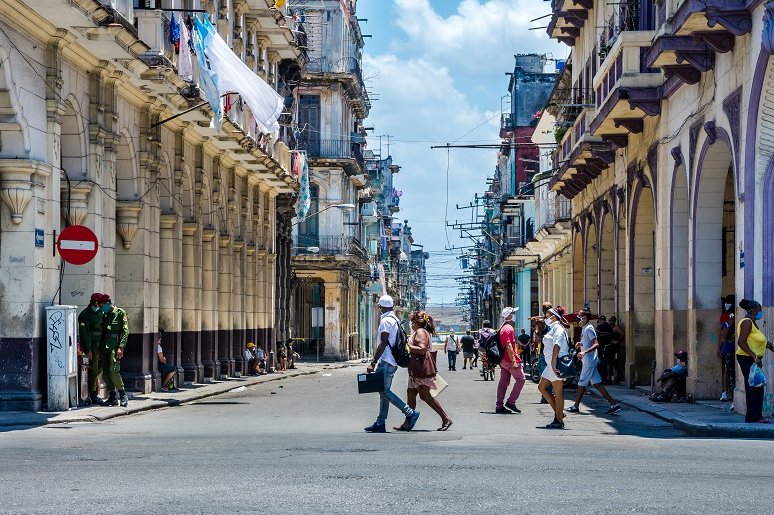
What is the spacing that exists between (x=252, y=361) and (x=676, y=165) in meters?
19.3

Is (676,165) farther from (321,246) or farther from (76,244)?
(321,246)

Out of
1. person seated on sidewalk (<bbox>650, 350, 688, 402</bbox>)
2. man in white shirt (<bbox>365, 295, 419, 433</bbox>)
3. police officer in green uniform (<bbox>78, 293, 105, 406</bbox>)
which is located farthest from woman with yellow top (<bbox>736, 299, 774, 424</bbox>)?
police officer in green uniform (<bbox>78, 293, 105, 406</bbox>)

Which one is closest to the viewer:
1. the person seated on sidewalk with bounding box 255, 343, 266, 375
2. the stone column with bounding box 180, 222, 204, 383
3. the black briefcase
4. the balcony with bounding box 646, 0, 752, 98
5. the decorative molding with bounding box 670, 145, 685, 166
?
the black briefcase

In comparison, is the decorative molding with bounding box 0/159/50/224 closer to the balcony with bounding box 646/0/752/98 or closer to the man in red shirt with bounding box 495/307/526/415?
the man in red shirt with bounding box 495/307/526/415

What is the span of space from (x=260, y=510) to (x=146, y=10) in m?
17.1

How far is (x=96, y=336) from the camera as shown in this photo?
22578 millimetres

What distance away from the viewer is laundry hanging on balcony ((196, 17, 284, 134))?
2950 centimetres

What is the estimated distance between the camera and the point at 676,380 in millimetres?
25469

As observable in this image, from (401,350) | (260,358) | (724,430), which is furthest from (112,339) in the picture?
(260,358)

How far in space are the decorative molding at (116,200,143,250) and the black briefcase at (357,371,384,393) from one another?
10687 millimetres

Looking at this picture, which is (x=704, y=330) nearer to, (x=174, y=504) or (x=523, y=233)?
(x=174, y=504)

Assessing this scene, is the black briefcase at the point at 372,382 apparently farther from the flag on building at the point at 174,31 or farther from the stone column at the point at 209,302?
the stone column at the point at 209,302

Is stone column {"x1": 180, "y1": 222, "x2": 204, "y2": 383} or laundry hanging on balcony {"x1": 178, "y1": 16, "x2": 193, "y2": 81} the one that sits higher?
laundry hanging on balcony {"x1": 178, "y1": 16, "x2": 193, "y2": 81}

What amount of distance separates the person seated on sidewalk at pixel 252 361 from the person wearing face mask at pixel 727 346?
20.6 metres
